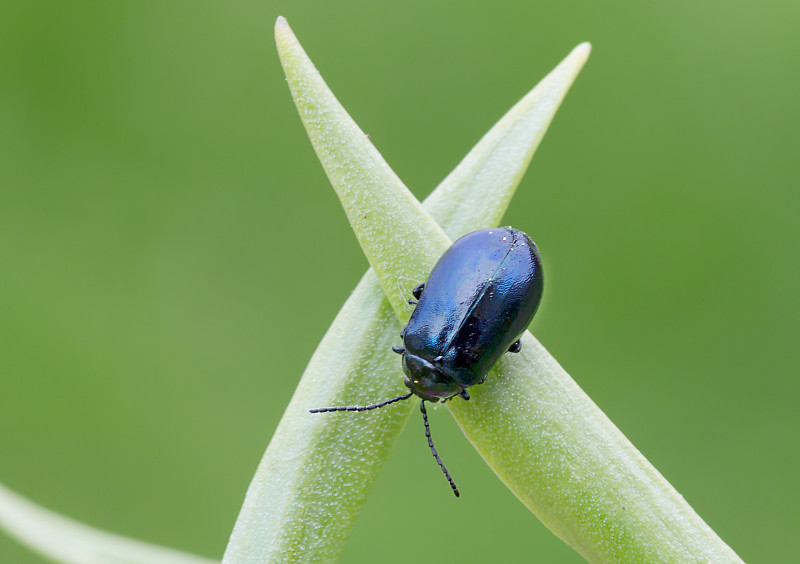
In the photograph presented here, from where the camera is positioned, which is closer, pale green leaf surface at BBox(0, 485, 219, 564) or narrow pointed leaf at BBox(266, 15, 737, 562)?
narrow pointed leaf at BBox(266, 15, 737, 562)

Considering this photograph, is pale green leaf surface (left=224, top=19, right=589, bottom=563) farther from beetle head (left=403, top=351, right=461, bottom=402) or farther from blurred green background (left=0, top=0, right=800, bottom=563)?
blurred green background (left=0, top=0, right=800, bottom=563)

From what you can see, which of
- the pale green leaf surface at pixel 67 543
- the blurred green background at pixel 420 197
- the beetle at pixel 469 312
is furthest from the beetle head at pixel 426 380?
the blurred green background at pixel 420 197

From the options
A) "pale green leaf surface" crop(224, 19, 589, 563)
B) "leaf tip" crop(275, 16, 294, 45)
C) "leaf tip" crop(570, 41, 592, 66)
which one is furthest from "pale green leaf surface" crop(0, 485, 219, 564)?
"leaf tip" crop(570, 41, 592, 66)

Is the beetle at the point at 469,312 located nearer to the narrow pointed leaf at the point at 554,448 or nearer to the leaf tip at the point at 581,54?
the narrow pointed leaf at the point at 554,448

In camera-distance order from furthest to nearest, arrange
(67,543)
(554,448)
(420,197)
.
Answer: (420,197), (67,543), (554,448)

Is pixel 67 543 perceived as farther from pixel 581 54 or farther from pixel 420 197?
pixel 420 197

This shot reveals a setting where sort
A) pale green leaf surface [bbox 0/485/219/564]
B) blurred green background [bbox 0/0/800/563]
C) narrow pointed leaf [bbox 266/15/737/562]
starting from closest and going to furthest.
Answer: narrow pointed leaf [bbox 266/15/737/562], pale green leaf surface [bbox 0/485/219/564], blurred green background [bbox 0/0/800/563]

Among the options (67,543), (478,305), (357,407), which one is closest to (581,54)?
(478,305)
